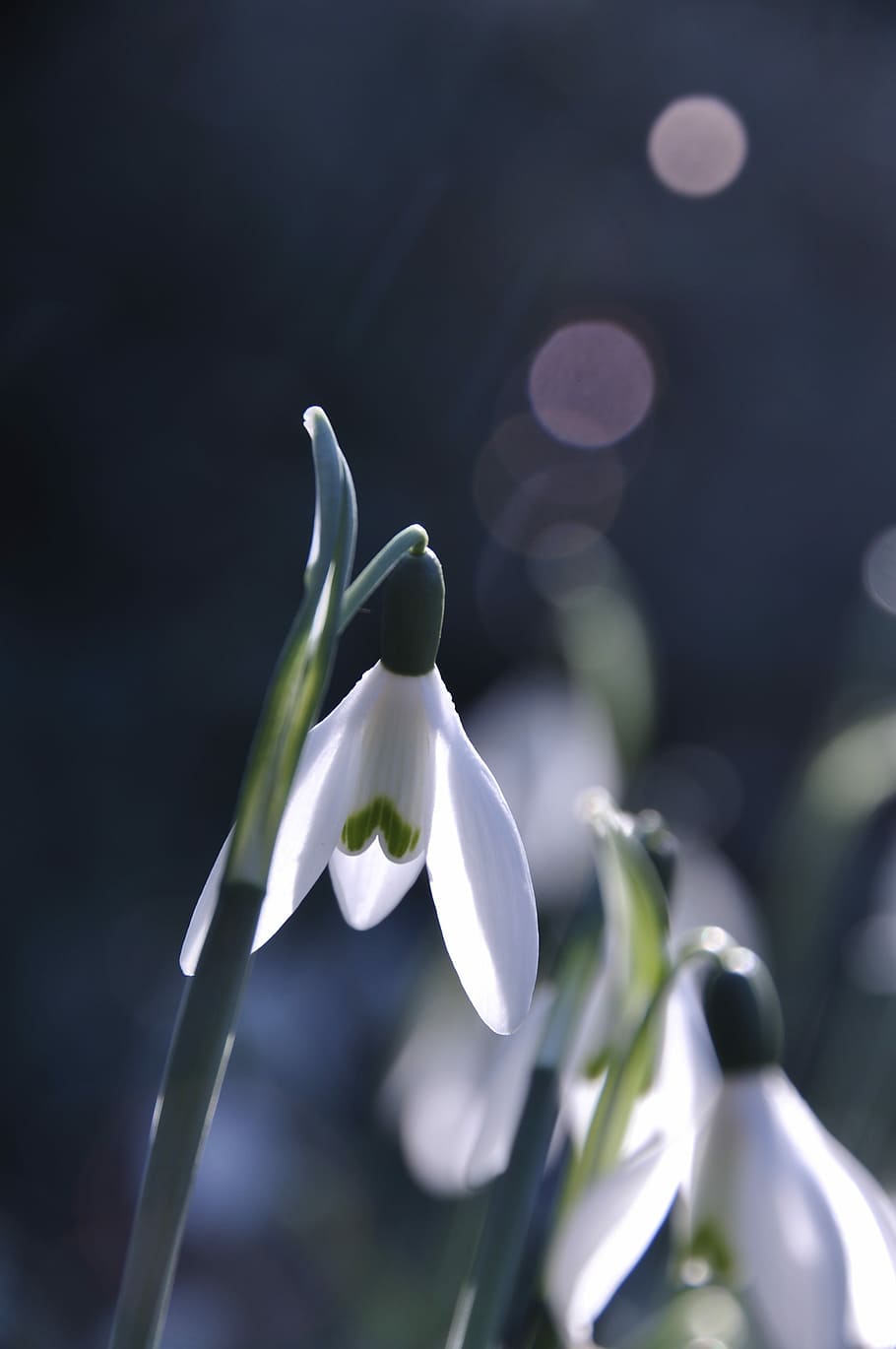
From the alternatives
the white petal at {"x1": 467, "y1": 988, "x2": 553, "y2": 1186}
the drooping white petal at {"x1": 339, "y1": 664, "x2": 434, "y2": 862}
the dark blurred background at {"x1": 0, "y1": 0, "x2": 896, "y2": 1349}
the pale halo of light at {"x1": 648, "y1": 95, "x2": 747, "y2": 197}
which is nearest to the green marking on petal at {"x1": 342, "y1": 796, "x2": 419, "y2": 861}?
the drooping white petal at {"x1": 339, "y1": 664, "x2": 434, "y2": 862}

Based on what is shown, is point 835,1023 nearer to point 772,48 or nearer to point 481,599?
point 481,599

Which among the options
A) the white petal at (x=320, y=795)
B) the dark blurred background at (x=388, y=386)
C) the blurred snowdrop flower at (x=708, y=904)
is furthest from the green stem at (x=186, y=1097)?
the dark blurred background at (x=388, y=386)

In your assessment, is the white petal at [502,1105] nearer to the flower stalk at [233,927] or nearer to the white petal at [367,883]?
the white petal at [367,883]

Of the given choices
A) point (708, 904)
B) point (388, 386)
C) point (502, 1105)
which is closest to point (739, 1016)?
point (502, 1105)

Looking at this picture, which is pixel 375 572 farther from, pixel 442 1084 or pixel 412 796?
pixel 442 1084

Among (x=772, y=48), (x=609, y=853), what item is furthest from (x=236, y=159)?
(x=609, y=853)

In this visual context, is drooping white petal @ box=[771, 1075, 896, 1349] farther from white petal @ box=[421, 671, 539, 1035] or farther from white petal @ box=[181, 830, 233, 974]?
white petal @ box=[181, 830, 233, 974]
